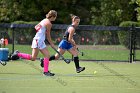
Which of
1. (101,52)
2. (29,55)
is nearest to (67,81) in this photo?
(29,55)

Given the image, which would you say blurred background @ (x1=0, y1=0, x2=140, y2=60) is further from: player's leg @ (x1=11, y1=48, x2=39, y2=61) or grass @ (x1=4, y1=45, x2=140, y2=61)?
player's leg @ (x1=11, y1=48, x2=39, y2=61)

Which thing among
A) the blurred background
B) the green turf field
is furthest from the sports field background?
the blurred background

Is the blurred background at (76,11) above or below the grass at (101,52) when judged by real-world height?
above

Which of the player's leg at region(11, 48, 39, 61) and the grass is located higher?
the player's leg at region(11, 48, 39, 61)

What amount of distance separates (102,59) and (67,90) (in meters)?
11.6

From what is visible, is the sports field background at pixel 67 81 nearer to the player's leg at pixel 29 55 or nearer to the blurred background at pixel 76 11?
the player's leg at pixel 29 55

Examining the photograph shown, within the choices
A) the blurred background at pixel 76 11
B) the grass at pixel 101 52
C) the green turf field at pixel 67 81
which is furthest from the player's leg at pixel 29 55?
the blurred background at pixel 76 11

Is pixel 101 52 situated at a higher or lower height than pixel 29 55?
lower

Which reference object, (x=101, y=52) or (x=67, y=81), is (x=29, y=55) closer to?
(x=67, y=81)

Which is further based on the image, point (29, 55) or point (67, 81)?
point (29, 55)

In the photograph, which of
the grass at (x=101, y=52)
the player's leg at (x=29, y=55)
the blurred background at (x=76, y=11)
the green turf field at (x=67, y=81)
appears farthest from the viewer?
the blurred background at (x=76, y=11)

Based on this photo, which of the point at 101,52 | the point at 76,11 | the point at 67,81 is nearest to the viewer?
the point at 67,81

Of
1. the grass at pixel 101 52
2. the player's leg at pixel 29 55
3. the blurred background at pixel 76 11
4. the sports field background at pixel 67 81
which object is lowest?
the grass at pixel 101 52

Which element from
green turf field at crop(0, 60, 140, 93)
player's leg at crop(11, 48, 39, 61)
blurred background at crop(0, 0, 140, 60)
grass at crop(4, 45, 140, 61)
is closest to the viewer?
green turf field at crop(0, 60, 140, 93)
